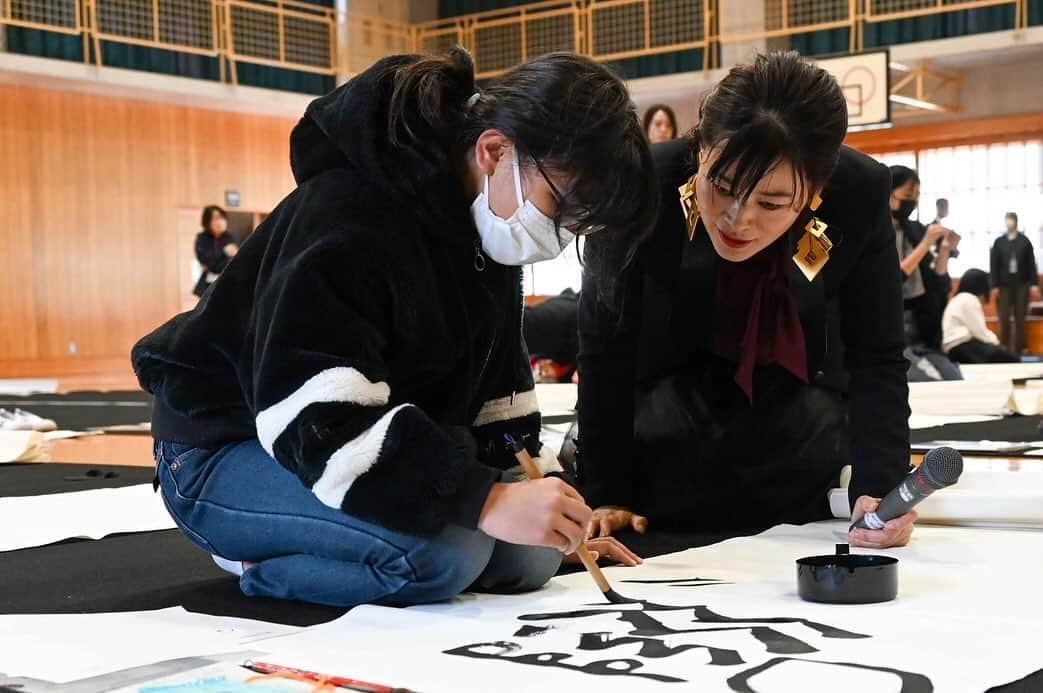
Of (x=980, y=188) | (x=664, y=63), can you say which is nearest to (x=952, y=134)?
(x=980, y=188)

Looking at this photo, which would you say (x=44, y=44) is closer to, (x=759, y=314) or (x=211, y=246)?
(x=211, y=246)

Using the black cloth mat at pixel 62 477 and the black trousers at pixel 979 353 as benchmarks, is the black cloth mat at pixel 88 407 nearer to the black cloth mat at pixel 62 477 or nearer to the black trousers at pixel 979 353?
the black cloth mat at pixel 62 477

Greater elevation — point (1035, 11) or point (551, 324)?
point (1035, 11)

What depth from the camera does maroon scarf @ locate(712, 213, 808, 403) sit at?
1.99 metres

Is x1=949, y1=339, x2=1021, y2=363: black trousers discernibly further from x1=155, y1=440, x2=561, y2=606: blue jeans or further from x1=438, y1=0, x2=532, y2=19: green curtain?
x1=438, y1=0, x2=532, y2=19: green curtain

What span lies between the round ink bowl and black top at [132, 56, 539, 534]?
0.37m

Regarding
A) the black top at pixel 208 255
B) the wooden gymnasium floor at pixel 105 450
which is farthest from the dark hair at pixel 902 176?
the black top at pixel 208 255

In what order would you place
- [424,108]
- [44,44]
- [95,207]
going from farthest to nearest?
[95,207]
[44,44]
[424,108]

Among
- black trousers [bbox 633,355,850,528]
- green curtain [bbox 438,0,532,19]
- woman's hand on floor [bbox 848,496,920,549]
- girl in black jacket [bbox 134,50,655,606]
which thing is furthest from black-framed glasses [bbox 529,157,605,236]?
green curtain [bbox 438,0,532,19]

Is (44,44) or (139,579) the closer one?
(139,579)

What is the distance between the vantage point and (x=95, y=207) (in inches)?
428

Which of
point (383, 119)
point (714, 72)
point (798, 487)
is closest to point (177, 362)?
point (383, 119)

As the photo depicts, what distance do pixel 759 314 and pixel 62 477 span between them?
185 centimetres

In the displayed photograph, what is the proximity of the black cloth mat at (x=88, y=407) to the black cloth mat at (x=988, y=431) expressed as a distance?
2.90 metres
